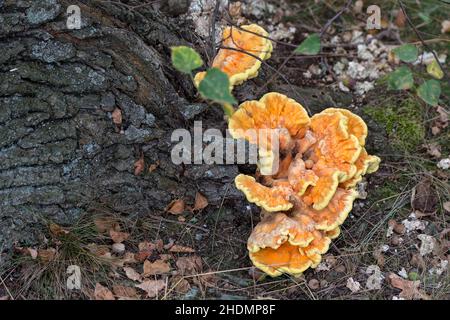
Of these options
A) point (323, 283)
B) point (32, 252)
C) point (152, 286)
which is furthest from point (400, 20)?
point (32, 252)

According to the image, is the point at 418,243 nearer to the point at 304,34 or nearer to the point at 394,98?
the point at 394,98

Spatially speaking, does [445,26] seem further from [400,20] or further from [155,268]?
[155,268]

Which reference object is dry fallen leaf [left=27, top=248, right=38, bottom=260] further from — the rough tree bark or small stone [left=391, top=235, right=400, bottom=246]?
small stone [left=391, top=235, right=400, bottom=246]

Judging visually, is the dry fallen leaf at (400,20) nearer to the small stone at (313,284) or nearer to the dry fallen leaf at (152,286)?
the small stone at (313,284)

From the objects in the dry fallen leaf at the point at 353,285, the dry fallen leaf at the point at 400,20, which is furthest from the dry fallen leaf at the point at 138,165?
the dry fallen leaf at the point at 400,20

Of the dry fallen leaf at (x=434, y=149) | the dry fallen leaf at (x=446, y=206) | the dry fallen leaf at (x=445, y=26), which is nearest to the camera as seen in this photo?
the dry fallen leaf at (x=446, y=206)

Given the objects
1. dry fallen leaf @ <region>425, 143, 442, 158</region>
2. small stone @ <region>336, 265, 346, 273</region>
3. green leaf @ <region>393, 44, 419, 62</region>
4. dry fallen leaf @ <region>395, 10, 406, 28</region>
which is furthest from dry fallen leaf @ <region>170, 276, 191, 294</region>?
dry fallen leaf @ <region>395, 10, 406, 28</region>
